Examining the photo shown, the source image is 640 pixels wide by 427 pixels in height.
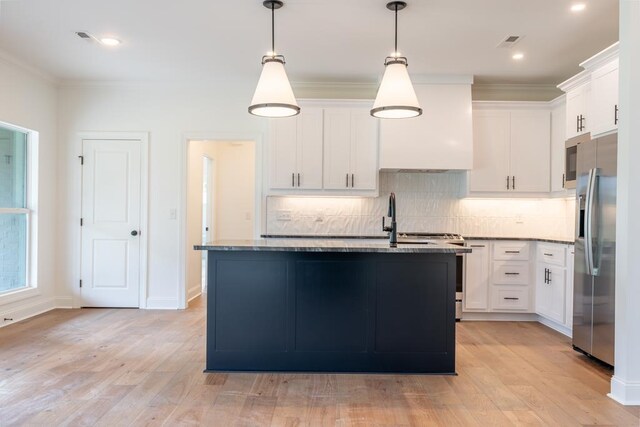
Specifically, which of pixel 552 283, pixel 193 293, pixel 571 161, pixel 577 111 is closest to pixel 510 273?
pixel 552 283

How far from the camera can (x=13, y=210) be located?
4.68 m

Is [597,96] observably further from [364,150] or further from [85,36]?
[85,36]

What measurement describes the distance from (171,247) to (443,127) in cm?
342

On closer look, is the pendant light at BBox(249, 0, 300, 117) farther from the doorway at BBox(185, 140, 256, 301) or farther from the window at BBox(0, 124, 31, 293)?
the doorway at BBox(185, 140, 256, 301)

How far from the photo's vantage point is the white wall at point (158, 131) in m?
5.30

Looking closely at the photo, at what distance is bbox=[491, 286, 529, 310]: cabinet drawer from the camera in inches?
193

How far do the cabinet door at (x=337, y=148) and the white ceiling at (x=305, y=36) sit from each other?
0.46 m

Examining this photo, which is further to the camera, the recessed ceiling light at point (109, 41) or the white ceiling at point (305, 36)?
the recessed ceiling light at point (109, 41)

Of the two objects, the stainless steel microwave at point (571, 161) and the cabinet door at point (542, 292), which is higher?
the stainless steel microwave at point (571, 161)

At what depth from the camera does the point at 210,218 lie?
7094 millimetres

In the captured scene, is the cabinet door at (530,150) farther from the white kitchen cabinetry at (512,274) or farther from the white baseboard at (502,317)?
the white baseboard at (502,317)

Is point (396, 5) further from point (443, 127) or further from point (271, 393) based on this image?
point (271, 393)

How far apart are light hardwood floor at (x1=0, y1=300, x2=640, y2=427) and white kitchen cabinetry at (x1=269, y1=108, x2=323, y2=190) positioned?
2.02 meters

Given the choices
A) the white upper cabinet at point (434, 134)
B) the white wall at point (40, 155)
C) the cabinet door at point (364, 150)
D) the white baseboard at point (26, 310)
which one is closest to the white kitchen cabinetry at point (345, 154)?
the cabinet door at point (364, 150)
